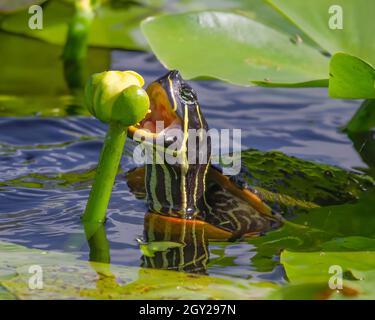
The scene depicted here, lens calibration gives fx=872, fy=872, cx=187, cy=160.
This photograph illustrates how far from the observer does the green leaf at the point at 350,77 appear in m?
2.28

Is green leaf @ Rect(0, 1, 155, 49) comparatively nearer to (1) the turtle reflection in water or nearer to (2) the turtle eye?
(1) the turtle reflection in water

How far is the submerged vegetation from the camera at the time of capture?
1971 millimetres

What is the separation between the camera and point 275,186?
9.41 ft

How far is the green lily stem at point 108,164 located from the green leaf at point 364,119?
138 cm

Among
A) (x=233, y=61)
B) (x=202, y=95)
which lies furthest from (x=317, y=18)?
(x=202, y=95)

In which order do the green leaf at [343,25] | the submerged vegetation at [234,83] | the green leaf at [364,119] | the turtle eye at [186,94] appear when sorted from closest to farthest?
1. the submerged vegetation at [234,83]
2. the turtle eye at [186,94]
3. the green leaf at [343,25]
4. the green leaf at [364,119]

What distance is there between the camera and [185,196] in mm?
2740

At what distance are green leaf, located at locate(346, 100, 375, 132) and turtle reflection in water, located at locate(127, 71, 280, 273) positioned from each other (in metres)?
0.73

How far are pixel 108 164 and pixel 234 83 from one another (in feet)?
2.28

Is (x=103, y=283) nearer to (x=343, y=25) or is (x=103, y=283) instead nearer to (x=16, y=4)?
(x=343, y=25)

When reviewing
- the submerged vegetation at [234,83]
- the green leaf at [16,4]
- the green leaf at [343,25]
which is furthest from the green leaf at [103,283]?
the green leaf at [16,4]

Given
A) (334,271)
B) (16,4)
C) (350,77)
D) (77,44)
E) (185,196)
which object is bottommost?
(334,271)

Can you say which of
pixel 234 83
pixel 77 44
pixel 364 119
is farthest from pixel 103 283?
pixel 77 44

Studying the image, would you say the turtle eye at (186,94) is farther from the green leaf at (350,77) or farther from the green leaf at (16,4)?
the green leaf at (16,4)
